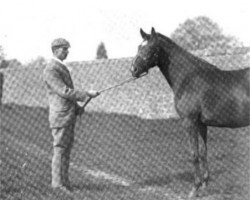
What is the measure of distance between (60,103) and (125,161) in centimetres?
384

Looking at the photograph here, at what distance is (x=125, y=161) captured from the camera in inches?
398

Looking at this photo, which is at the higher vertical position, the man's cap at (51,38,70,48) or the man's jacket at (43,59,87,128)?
the man's cap at (51,38,70,48)

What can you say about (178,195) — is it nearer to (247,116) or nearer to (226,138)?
(247,116)

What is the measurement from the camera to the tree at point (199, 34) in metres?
66.4

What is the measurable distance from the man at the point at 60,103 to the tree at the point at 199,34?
6080 cm

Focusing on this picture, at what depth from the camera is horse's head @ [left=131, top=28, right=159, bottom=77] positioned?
7.18 m

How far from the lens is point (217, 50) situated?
51.1ft

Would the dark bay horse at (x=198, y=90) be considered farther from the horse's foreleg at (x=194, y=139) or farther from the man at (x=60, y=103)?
the man at (x=60, y=103)

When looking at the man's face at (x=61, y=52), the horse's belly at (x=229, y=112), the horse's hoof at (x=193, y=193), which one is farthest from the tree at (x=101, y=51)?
the horse's hoof at (x=193, y=193)

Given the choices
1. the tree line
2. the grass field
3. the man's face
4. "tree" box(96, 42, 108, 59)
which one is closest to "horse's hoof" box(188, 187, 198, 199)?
the grass field

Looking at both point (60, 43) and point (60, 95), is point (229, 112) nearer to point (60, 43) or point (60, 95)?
point (60, 95)

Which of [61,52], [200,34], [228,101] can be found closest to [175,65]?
[228,101]

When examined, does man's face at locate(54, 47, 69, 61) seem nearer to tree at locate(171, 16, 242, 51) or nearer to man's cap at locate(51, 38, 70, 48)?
man's cap at locate(51, 38, 70, 48)

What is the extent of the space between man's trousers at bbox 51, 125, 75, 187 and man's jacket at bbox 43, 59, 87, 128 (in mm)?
144
